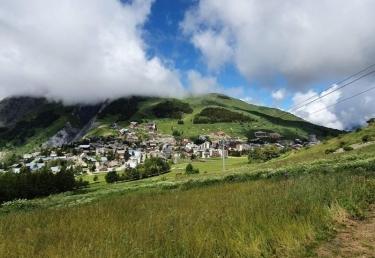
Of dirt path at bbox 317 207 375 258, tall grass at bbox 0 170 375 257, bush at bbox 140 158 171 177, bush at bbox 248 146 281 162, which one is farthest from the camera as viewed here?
bush at bbox 140 158 171 177

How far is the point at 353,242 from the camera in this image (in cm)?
886

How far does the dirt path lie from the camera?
8125 millimetres

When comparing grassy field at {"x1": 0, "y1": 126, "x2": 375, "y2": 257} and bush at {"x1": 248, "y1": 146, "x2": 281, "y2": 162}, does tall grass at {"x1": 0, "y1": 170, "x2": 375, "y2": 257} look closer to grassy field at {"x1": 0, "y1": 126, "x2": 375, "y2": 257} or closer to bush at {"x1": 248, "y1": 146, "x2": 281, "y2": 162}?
grassy field at {"x1": 0, "y1": 126, "x2": 375, "y2": 257}

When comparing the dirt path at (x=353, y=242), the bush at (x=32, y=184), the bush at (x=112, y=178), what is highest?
the bush at (x=112, y=178)

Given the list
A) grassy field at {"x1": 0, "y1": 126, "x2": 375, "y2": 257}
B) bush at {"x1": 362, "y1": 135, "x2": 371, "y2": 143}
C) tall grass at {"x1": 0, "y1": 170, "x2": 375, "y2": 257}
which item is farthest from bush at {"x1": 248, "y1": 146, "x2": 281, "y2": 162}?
tall grass at {"x1": 0, "y1": 170, "x2": 375, "y2": 257}

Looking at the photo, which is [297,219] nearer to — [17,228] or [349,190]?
[349,190]

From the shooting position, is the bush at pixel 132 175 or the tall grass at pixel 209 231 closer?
the tall grass at pixel 209 231

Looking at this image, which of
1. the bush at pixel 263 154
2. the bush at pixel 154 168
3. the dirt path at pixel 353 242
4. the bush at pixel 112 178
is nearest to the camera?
the dirt path at pixel 353 242

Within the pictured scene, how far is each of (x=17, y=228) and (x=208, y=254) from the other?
6.92 m

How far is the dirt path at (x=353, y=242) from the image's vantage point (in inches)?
320

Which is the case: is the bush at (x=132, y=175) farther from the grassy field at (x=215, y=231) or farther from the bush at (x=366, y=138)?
the grassy field at (x=215, y=231)

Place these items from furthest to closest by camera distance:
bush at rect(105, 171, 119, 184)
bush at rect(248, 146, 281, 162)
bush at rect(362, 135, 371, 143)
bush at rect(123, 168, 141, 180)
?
1. bush at rect(123, 168, 141, 180)
2. bush at rect(105, 171, 119, 184)
3. bush at rect(248, 146, 281, 162)
4. bush at rect(362, 135, 371, 143)

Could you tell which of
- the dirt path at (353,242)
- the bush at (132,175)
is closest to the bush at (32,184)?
the bush at (132,175)

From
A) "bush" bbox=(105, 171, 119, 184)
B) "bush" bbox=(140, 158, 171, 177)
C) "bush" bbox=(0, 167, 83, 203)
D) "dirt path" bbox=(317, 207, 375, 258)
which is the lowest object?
"dirt path" bbox=(317, 207, 375, 258)
